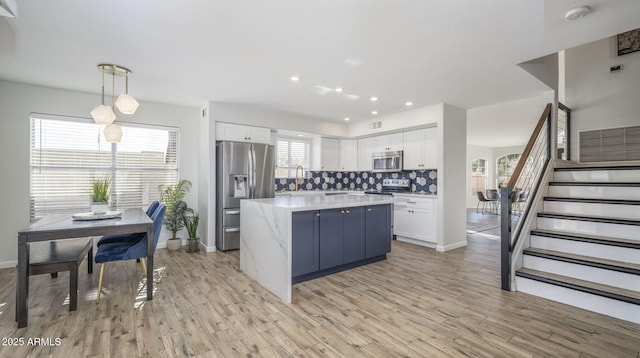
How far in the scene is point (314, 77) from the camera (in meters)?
3.56

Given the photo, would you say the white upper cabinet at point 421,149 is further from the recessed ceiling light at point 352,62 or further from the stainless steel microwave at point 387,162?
the recessed ceiling light at point 352,62

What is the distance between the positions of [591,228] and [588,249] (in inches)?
12.2

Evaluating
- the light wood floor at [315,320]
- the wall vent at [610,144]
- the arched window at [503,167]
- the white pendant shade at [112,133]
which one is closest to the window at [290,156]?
the light wood floor at [315,320]

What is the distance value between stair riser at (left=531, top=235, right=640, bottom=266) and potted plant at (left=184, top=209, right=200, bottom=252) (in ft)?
15.9

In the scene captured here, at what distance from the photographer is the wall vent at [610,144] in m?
4.29

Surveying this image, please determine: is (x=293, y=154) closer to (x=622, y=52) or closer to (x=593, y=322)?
(x=593, y=322)

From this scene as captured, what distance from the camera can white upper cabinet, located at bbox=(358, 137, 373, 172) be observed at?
248 inches

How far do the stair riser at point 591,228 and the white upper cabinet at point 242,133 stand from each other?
172 inches

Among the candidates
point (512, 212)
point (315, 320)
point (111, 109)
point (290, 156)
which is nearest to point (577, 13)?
point (512, 212)

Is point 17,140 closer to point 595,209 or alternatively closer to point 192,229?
point 192,229

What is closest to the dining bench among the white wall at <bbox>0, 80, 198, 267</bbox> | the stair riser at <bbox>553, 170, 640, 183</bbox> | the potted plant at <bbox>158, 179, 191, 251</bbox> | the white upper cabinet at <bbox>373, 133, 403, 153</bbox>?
the white wall at <bbox>0, 80, 198, 267</bbox>

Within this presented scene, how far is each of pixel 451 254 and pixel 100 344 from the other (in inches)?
179

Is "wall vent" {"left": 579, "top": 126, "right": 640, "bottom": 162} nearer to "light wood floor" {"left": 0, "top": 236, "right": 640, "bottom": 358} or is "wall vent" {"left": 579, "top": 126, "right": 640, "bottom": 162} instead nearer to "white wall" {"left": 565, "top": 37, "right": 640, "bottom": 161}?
"white wall" {"left": 565, "top": 37, "right": 640, "bottom": 161}

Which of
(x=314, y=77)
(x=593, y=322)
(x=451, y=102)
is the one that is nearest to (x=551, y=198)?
(x=593, y=322)
